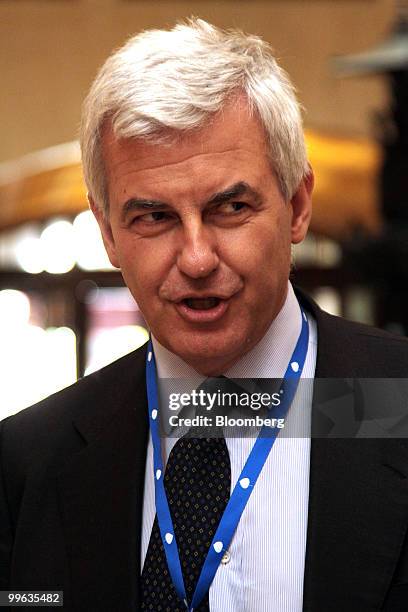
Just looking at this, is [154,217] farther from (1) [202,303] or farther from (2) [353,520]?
(2) [353,520]

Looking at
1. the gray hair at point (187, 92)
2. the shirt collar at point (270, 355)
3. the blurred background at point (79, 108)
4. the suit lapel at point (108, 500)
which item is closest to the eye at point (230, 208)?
the gray hair at point (187, 92)

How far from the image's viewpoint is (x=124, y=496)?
6.37 ft

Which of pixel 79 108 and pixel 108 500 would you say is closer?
pixel 108 500

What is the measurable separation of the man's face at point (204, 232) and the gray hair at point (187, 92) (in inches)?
1.0

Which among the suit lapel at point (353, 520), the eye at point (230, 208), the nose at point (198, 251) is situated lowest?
the suit lapel at point (353, 520)

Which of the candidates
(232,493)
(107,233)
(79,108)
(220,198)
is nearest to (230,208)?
(220,198)

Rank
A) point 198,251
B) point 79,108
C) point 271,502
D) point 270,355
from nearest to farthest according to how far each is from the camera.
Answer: point 198,251 < point 271,502 < point 270,355 < point 79,108

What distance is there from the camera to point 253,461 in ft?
6.10

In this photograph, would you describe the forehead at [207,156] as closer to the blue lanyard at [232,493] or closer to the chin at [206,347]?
the chin at [206,347]

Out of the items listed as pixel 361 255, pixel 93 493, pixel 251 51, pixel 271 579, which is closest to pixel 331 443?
pixel 271 579

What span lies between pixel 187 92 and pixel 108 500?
691 mm

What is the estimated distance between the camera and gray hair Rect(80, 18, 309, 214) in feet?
5.83

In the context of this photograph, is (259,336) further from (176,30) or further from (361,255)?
(361,255)

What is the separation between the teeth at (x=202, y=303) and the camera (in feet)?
5.89
